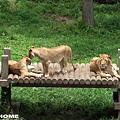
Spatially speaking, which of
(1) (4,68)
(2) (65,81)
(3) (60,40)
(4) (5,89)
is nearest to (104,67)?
(2) (65,81)

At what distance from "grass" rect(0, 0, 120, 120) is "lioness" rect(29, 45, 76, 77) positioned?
0.90 metres

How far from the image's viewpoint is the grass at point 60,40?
7852 mm

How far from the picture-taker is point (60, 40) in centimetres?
1387

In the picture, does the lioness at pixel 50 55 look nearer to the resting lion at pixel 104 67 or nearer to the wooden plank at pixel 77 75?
the wooden plank at pixel 77 75

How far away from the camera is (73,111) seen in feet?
25.9

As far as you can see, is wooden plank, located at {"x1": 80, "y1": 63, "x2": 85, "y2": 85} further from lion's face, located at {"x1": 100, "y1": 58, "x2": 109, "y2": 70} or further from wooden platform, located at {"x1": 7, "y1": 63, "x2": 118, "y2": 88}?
lion's face, located at {"x1": 100, "y1": 58, "x2": 109, "y2": 70}

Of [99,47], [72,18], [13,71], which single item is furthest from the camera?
[72,18]

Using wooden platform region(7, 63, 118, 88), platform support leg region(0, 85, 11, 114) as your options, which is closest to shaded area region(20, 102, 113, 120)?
platform support leg region(0, 85, 11, 114)

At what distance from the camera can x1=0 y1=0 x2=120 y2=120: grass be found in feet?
25.8

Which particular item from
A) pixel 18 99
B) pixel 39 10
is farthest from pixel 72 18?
pixel 18 99

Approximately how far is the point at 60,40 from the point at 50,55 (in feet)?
22.0

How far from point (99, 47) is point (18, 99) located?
5.41 m

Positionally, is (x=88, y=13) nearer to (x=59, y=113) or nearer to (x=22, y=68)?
(x=59, y=113)

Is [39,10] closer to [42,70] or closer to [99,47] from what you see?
[99,47]
